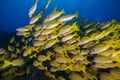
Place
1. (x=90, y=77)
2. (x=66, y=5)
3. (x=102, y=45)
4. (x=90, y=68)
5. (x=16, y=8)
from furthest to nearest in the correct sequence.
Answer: (x=66, y=5) < (x=16, y=8) < (x=90, y=68) < (x=90, y=77) < (x=102, y=45)

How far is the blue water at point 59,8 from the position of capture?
922 centimetres

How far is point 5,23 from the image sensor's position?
9453mm

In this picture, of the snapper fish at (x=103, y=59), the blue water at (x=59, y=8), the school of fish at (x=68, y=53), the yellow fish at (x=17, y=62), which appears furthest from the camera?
the blue water at (x=59, y=8)

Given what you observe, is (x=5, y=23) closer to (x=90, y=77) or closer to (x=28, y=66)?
(x=28, y=66)

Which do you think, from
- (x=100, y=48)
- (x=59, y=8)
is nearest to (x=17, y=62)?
(x=100, y=48)

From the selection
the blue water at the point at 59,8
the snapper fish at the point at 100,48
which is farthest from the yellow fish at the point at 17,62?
Result: the blue water at the point at 59,8

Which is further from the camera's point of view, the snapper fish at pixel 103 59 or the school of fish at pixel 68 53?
the school of fish at pixel 68 53

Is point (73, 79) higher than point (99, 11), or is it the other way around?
point (99, 11)

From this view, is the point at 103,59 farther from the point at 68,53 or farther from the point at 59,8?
the point at 59,8

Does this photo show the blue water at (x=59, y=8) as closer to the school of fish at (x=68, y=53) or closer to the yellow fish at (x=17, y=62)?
the school of fish at (x=68, y=53)

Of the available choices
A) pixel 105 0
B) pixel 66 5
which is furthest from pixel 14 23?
pixel 105 0

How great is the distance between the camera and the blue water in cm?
922

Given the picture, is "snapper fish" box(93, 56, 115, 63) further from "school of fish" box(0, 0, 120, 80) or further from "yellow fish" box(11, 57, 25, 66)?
"yellow fish" box(11, 57, 25, 66)

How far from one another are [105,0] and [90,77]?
682 centimetres
